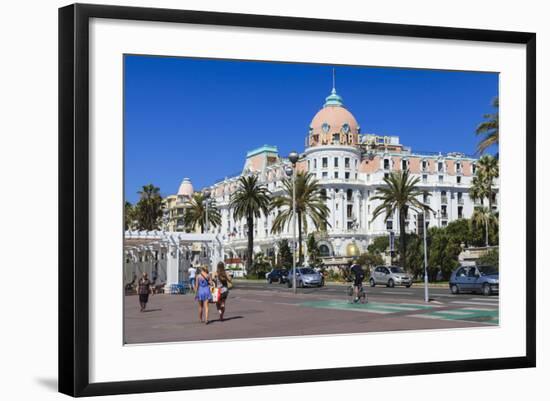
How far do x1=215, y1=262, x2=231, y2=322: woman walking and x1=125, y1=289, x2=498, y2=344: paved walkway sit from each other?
0.12 meters

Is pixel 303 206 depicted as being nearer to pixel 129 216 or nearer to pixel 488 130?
pixel 488 130

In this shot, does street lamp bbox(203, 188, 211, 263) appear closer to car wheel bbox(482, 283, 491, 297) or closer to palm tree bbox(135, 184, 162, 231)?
palm tree bbox(135, 184, 162, 231)

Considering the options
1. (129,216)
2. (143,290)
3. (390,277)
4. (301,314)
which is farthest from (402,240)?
(129,216)

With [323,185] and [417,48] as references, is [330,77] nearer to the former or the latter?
[417,48]

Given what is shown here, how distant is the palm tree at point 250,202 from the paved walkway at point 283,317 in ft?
4.41

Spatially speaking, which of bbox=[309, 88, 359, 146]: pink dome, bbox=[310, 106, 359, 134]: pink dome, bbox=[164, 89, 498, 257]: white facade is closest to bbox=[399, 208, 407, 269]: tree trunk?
bbox=[164, 89, 498, 257]: white facade

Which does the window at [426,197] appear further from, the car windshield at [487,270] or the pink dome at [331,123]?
the pink dome at [331,123]

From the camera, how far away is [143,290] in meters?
16.6

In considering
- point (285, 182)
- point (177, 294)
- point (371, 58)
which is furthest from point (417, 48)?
point (177, 294)

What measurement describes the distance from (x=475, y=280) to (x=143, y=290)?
795 cm

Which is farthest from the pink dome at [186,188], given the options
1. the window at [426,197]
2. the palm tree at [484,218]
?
the palm tree at [484,218]

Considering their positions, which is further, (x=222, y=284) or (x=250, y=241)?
(x=250, y=241)

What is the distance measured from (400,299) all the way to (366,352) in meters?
2.49

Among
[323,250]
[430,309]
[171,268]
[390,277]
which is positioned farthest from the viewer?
[323,250]
